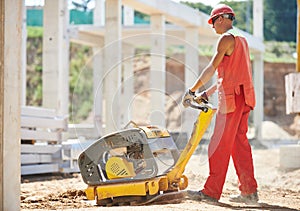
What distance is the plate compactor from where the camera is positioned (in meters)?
6.10

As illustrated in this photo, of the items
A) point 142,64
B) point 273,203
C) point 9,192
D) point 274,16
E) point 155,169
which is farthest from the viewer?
point 142,64

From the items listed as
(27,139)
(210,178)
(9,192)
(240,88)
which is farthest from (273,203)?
(27,139)

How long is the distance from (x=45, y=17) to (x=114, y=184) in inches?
253

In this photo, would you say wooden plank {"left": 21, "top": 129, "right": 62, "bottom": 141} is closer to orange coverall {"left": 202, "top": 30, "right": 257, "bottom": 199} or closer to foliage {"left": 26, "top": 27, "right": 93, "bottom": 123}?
orange coverall {"left": 202, "top": 30, "right": 257, "bottom": 199}

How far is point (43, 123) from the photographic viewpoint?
1052 cm

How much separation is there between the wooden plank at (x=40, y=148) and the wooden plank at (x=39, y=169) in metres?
0.23

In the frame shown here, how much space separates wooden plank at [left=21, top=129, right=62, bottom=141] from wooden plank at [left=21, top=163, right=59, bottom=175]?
0.44 m

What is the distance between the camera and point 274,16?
4031 centimetres

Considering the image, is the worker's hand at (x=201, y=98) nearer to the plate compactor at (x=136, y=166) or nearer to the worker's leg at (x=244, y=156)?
Result: the plate compactor at (x=136, y=166)

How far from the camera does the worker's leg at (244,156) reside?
22.1ft

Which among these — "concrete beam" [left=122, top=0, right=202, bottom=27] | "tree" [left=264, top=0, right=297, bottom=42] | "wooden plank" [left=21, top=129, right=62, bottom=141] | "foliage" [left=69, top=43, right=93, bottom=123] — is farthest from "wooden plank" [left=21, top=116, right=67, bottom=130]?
"tree" [left=264, top=0, right=297, bottom=42]

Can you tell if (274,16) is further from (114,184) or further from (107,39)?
(114,184)

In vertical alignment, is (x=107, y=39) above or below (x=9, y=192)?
above

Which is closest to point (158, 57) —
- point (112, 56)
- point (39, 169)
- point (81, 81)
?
point (112, 56)
